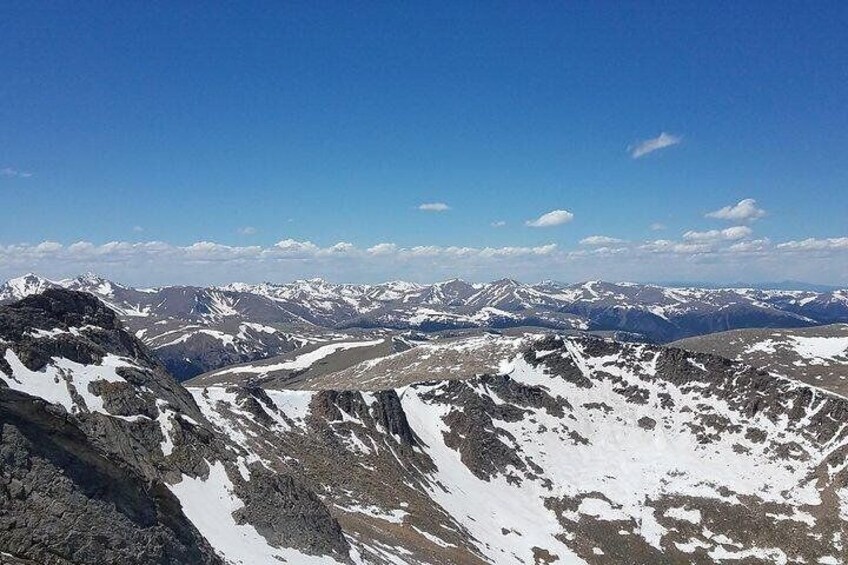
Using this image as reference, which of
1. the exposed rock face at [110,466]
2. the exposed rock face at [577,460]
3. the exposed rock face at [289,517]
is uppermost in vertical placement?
the exposed rock face at [110,466]

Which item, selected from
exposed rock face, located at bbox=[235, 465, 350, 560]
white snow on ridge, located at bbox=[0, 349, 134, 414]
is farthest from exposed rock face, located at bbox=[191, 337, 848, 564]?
white snow on ridge, located at bbox=[0, 349, 134, 414]

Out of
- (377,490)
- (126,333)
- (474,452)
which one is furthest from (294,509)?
(474,452)

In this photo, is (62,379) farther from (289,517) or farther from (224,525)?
(289,517)

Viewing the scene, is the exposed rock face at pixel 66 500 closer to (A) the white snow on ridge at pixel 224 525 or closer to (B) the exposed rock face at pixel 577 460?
(A) the white snow on ridge at pixel 224 525

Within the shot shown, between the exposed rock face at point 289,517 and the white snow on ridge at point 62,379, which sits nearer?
the exposed rock face at point 289,517

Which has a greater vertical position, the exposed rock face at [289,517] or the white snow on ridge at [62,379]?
the white snow on ridge at [62,379]

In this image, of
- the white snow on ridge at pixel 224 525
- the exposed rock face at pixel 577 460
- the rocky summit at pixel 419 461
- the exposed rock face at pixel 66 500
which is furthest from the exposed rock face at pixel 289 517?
the exposed rock face at pixel 66 500

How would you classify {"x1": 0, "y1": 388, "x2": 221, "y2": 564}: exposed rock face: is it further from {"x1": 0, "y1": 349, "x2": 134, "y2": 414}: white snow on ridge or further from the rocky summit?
{"x1": 0, "y1": 349, "x2": 134, "y2": 414}: white snow on ridge
